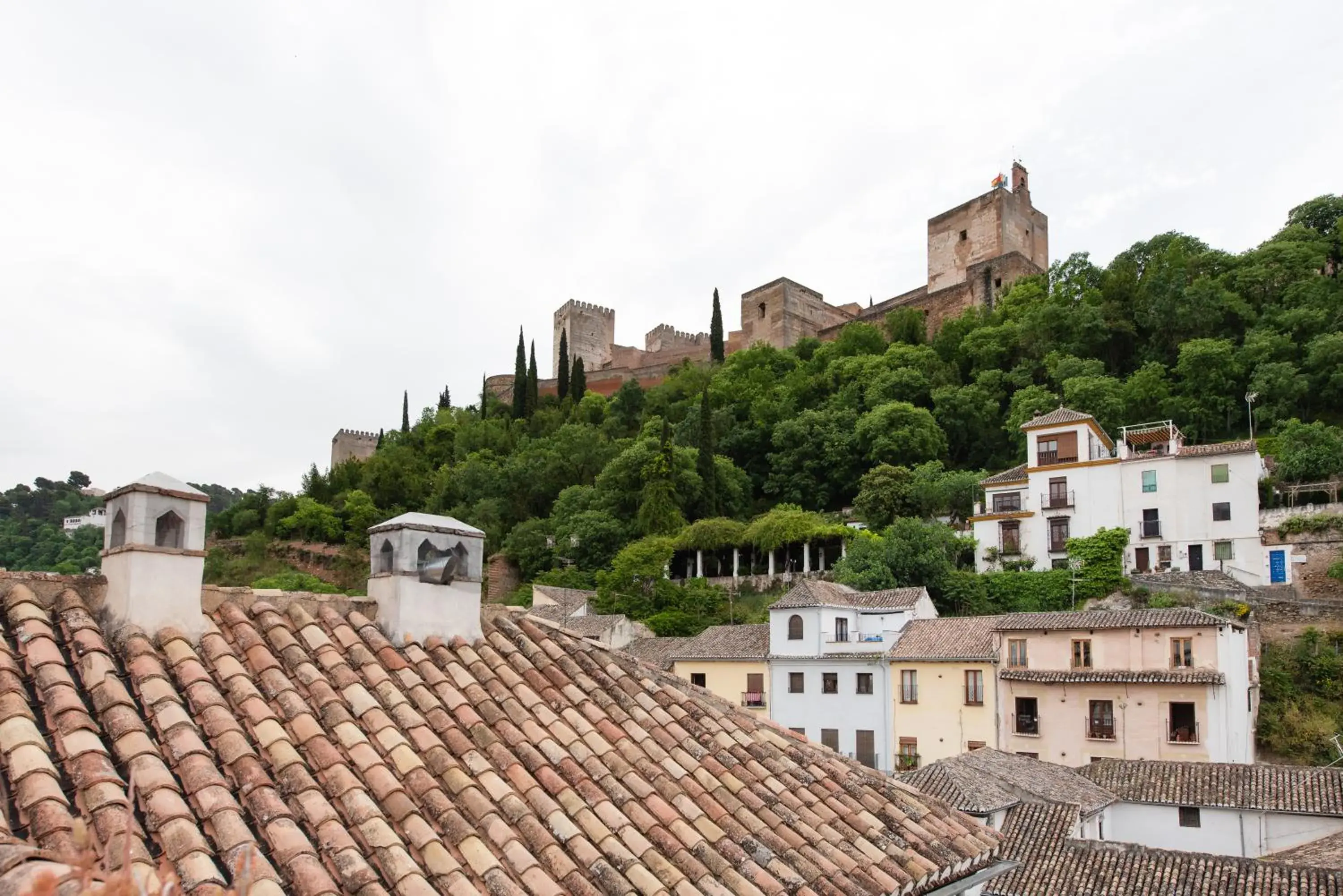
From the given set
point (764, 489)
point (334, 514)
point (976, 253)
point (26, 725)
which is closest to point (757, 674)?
point (764, 489)

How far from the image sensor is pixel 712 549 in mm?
44062

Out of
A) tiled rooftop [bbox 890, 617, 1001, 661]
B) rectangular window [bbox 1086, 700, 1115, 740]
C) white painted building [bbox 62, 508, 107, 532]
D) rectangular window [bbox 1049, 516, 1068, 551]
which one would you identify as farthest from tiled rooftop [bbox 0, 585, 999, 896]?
white painted building [bbox 62, 508, 107, 532]

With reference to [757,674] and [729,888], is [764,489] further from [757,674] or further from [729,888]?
[729,888]

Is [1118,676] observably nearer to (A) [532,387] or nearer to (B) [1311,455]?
(B) [1311,455]

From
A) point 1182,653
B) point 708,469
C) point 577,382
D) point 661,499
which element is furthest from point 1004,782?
A: point 577,382

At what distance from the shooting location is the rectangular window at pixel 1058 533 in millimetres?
35344

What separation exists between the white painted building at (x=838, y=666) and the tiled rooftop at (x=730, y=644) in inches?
27.9

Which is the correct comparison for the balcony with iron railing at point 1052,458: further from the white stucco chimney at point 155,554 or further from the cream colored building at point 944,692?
the white stucco chimney at point 155,554

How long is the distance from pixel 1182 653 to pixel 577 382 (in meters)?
58.6

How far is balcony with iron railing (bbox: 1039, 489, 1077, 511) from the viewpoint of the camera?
35.6m

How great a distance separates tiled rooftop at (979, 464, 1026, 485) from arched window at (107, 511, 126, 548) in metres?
36.6

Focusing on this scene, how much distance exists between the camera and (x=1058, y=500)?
1414 inches

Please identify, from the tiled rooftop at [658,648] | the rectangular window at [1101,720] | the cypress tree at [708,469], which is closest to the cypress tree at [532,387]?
the cypress tree at [708,469]

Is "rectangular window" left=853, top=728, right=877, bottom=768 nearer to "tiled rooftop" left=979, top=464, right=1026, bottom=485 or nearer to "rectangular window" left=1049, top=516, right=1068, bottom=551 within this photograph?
"rectangular window" left=1049, top=516, right=1068, bottom=551
